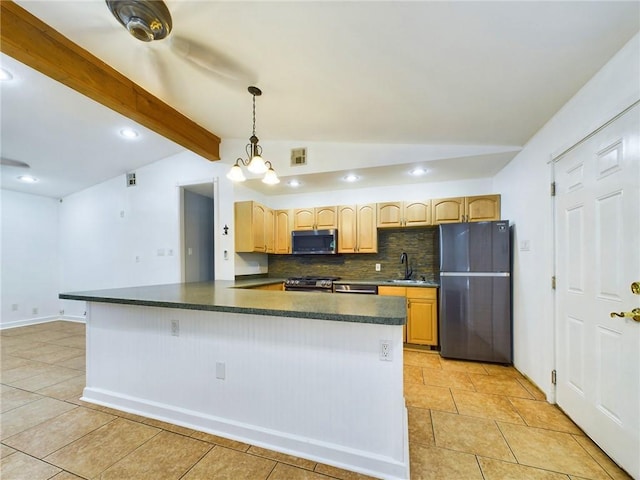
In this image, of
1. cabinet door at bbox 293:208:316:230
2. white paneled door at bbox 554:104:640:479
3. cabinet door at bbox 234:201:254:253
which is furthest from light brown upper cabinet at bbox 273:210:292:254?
white paneled door at bbox 554:104:640:479

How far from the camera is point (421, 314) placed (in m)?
3.55

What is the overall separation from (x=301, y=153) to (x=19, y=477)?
348cm

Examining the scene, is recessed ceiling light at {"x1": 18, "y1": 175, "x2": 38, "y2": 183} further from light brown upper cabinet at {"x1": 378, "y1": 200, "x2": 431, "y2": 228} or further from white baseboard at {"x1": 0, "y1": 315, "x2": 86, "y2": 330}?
light brown upper cabinet at {"x1": 378, "y1": 200, "x2": 431, "y2": 228}

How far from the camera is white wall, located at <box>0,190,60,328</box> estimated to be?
4.86m

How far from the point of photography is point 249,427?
184 centimetres

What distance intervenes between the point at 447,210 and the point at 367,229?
113 centimetres

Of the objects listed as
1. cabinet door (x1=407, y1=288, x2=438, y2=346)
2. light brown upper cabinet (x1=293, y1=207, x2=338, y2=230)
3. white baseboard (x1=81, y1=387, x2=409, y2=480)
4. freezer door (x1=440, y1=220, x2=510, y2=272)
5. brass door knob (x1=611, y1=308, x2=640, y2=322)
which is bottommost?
white baseboard (x1=81, y1=387, x2=409, y2=480)

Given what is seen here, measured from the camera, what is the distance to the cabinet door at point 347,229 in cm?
414

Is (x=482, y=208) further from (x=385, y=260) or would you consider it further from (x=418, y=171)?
(x=385, y=260)

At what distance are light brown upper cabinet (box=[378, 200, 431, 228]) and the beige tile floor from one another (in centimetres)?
203

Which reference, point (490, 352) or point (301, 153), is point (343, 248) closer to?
point (301, 153)

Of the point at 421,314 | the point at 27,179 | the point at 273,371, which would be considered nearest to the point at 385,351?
the point at 273,371

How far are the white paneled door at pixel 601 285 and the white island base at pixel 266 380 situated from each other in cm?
124

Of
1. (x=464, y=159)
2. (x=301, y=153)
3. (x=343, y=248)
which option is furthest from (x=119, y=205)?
(x=464, y=159)
